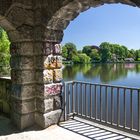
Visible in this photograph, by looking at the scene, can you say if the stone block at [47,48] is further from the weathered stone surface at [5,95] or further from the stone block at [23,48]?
the weathered stone surface at [5,95]

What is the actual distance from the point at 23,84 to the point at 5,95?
996 millimetres

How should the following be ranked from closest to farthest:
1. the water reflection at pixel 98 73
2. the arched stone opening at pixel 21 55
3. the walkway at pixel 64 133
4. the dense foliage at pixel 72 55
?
the walkway at pixel 64 133, the arched stone opening at pixel 21 55, the water reflection at pixel 98 73, the dense foliage at pixel 72 55

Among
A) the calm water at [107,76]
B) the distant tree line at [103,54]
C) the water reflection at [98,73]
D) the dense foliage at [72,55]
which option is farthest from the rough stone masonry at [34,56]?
the distant tree line at [103,54]

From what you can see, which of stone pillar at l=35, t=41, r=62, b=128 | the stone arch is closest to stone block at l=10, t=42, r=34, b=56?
stone pillar at l=35, t=41, r=62, b=128

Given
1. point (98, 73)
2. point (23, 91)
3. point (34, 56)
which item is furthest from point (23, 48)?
point (98, 73)

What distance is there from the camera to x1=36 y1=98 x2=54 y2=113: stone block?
465 cm

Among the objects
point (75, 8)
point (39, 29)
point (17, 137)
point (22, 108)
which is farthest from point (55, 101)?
point (75, 8)

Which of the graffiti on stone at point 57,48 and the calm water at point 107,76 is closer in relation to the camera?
the graffiti on stone at point 57,48

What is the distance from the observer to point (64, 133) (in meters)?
4.37

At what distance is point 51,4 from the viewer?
14.4ft

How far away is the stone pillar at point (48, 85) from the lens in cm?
464

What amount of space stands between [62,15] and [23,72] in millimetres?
1340

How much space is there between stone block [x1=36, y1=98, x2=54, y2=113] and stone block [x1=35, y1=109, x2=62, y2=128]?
9 cm

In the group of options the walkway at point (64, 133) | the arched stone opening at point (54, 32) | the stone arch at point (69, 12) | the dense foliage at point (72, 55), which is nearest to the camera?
the stone arch at point (69, 12)
